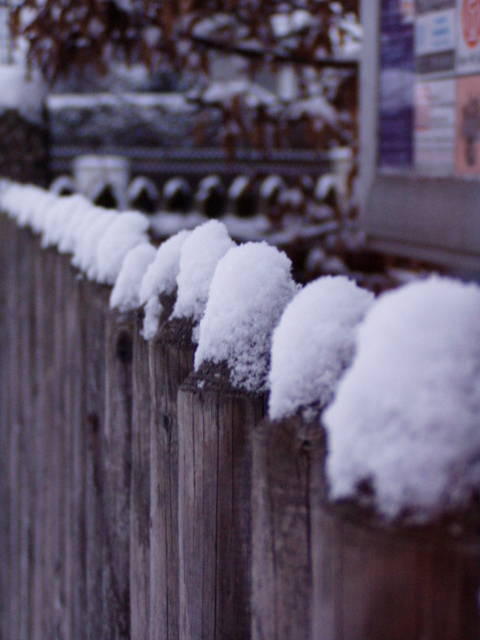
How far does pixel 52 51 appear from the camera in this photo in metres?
3.81

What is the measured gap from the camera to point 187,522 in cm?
98

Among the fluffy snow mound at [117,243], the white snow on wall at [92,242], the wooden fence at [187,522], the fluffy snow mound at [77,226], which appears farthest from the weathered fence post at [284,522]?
the fluffy snow mound at [77,226]

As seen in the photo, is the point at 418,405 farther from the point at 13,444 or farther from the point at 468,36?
the point at 13,444

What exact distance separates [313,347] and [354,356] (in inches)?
1.7

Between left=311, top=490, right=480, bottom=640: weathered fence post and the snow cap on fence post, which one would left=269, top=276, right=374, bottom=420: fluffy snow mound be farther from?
the snow cap on fence post

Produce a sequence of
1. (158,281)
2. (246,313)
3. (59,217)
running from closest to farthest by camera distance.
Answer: (246,313) < (158,281) < (59,217)

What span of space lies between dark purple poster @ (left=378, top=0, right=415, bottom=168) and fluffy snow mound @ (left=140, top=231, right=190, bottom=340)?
86.9 inches

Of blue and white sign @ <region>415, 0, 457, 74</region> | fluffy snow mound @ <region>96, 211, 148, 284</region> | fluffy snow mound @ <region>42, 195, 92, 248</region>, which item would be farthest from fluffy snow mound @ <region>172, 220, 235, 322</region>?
blue and white sign @ <region>415, 0, 457, 74</region>

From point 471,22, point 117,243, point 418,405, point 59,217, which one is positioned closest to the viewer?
point 418,405

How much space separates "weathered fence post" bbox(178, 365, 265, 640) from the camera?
36.2 inches

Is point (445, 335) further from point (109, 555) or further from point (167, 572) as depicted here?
point (109, 555)

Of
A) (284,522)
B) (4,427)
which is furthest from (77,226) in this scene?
(4,427)

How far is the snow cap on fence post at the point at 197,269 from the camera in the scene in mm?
1090

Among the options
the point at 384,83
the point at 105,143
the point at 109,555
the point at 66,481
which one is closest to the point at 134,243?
the point at 109,555
